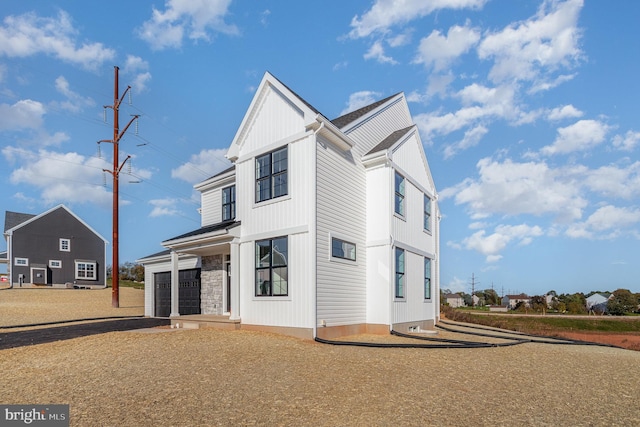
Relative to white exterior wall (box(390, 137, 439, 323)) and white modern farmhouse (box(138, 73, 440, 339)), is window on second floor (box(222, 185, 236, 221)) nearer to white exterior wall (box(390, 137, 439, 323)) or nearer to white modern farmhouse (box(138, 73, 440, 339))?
white modern farmhouse (box(138, 73, 440, 339))

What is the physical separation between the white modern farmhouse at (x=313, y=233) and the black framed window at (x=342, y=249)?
2.4 inches

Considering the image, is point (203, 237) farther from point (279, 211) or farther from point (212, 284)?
point (279, 211)

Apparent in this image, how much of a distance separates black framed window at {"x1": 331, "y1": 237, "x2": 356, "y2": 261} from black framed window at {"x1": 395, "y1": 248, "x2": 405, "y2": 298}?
2.05 m

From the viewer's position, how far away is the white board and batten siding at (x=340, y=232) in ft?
42.4

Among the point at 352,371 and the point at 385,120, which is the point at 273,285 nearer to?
the point at 352,371

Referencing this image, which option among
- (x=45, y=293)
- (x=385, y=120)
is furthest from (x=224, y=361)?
(x=45, y=293)

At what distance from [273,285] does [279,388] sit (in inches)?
262

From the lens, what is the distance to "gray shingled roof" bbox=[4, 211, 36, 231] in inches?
1641

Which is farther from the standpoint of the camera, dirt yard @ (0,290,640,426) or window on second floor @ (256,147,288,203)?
window on second floor @ (256,147,288,203)

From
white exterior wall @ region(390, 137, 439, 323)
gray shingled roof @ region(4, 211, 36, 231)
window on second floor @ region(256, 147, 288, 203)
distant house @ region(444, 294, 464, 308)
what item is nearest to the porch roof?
window on second floor @ region(256, 147, 288, 203)

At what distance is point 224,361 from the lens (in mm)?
8805

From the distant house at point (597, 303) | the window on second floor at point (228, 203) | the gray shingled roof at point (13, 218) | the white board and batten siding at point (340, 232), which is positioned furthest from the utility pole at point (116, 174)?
the distant house at point (597, 303)

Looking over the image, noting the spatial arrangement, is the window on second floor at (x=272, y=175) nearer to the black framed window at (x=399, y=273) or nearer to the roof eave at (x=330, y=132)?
the roof eave at (x=330, y=132)

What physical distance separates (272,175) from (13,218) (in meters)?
40.0
